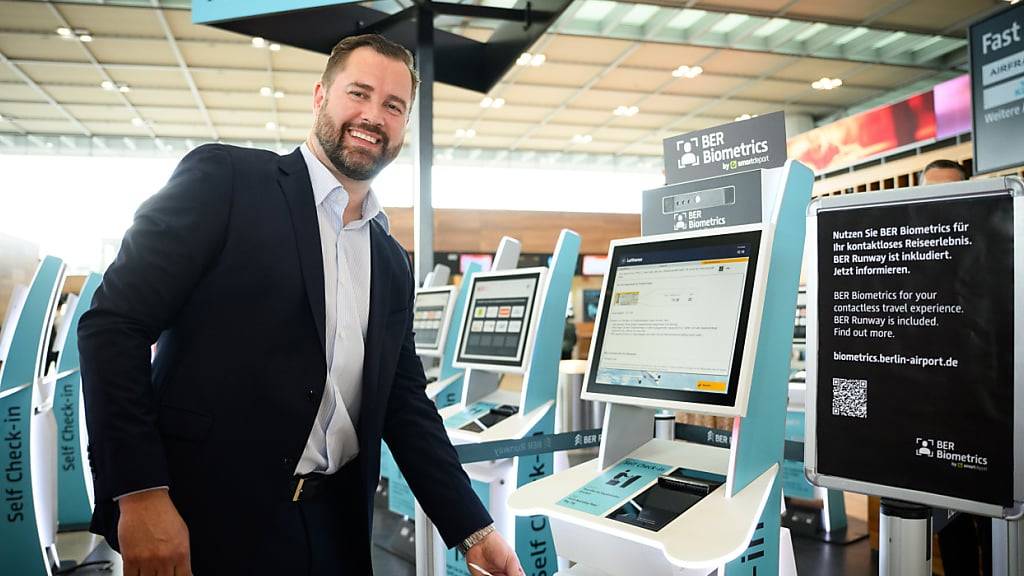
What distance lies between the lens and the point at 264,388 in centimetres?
130

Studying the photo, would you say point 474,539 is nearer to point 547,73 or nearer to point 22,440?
point 22,440

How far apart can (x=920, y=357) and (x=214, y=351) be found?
1.28 m

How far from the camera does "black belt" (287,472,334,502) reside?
135 cm

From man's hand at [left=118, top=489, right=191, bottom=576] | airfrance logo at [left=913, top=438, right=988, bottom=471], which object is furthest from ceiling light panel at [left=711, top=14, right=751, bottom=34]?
man's hand at [left=118, top=489, right=191, bottom=576]

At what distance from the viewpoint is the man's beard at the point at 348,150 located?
1.49 meters

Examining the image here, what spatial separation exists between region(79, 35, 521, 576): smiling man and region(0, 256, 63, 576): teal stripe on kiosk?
2.57m

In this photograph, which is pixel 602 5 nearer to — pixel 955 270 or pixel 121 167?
pixel 955 270

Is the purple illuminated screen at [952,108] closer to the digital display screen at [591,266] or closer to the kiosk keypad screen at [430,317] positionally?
the digital display screen at [591,266]

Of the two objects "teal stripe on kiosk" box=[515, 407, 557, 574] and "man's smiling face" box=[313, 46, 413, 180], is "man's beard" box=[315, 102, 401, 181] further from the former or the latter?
"teal stripe on kiosk" box=[515, 407, 557, 574]

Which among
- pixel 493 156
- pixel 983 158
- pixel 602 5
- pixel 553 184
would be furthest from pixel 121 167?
pixel 983 158

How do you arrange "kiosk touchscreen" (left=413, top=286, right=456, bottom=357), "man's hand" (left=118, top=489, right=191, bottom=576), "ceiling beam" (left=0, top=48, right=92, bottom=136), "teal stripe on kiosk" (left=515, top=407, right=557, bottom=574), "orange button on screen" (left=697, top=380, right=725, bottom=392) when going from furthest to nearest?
1. "ceiling beam" (left=0, top=48, right=92, bottom=136)
2. "kiosk touchscreen" (left=413, top=286, right=456, bottom=357)
3. "teal stripe on kiosk" (left=515, top=407, right=557, bottom=574)
4. "orange button on screen" (left=697, top=380, right=725, bottom=392)
5. "man's hand" (left=118, top=489, right=191, bottom=576)

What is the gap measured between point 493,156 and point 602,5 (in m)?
6.93

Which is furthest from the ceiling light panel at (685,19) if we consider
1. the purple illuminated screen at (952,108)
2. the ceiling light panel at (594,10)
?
the purple illuminated screen at (952,108)

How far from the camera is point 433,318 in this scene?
14.1 feet
